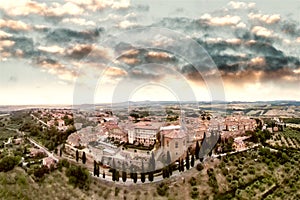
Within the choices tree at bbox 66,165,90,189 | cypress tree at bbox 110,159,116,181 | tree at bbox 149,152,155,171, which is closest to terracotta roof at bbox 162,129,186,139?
tree at bbox 149,152,155,171

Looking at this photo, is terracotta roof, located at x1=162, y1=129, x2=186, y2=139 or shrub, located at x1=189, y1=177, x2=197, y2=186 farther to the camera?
terracotta roof, located at x1=162, y1=129, x2=186, y2=139

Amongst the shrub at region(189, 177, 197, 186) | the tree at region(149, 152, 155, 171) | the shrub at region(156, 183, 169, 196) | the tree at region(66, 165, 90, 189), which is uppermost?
the tree at region(149, 152, 155, 171)

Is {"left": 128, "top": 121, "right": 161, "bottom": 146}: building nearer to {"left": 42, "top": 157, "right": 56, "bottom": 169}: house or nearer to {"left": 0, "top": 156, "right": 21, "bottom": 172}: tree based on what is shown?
{"left": 42, "top": 157, "right": 56, "bottom": 169}: house

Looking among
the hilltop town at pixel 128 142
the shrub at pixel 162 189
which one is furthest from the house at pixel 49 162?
the shrub at pixel 162 189

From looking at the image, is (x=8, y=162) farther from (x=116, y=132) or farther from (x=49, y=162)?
(x=116, y=132)

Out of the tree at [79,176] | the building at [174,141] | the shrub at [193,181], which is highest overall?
the building at [174,141]

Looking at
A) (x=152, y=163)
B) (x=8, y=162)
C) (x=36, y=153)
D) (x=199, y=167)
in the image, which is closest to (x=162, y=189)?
(x=152, y=163)

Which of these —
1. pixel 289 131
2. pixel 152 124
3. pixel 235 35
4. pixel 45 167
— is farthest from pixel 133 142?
pixel 289 131

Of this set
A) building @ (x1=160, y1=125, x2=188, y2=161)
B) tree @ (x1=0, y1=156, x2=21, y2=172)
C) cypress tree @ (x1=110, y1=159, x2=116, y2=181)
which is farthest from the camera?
building @ (x1=160, y1=125, x2=188, y2=161)

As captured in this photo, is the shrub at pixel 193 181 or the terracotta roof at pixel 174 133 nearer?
the shrub at pixel 193 181

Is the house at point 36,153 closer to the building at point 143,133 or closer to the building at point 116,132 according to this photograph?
the building at point 116,132

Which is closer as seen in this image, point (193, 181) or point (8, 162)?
point (8, 162)
